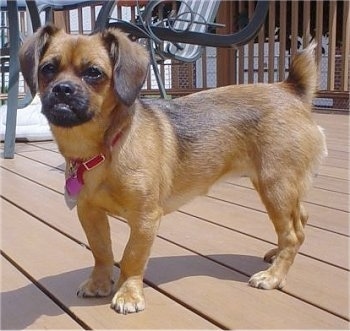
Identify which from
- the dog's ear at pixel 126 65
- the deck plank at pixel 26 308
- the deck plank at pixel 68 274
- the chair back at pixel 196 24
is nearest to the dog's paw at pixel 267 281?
the deck plank at pixel 68 274

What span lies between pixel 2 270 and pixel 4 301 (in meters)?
0.25

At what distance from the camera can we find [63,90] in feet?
5.49

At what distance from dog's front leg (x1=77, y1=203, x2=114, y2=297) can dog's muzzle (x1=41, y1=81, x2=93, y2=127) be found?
316mm

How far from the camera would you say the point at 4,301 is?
1.85 metres

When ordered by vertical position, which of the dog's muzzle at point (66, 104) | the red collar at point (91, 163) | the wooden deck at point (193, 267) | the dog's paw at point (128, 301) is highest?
the dog's muzzle at point (66, 104)

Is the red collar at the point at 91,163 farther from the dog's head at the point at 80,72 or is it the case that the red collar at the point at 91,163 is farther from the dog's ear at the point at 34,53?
the dog's ear at the point at 34,53

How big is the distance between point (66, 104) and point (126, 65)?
0.75 feet

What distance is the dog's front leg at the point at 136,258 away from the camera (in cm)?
180

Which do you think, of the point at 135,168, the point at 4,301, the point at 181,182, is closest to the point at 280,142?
the point at 181,182

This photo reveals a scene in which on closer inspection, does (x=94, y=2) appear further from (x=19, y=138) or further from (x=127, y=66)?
(x=127, y=66)

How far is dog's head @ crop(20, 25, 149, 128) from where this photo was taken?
1.70 metres

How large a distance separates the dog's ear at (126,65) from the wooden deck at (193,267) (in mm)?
608

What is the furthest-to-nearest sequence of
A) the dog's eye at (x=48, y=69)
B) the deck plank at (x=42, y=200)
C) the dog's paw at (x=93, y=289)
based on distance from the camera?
the deck plank at (x=42, y=200) → the dog's paw at (x=93, y=289) → the dog's eye at (x=48, y=69)

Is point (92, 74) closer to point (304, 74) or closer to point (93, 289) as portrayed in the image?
point (93, 289)
